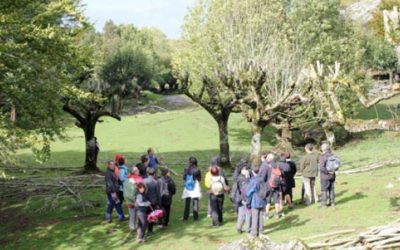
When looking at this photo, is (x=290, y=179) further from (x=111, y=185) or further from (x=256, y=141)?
(x=256, y=141)

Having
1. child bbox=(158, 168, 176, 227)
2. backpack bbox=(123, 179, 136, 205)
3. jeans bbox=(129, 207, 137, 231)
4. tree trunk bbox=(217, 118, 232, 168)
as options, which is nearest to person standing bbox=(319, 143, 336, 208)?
child bbox=(158, 168, 176, 227)

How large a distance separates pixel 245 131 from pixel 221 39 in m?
14.7

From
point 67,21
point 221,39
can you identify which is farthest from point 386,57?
point 67,21

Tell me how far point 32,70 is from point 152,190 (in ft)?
21.6

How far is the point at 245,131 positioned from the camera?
48.6m

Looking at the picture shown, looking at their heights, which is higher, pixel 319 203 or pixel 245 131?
pixel 245 131

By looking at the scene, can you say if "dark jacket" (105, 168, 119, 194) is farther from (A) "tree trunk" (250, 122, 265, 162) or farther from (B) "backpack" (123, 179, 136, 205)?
(A) "tree trunk" (250, 122, 265, 162)

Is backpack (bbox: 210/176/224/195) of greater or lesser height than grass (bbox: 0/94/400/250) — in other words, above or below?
above

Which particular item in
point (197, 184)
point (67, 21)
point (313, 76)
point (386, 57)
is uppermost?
point (386, 57)

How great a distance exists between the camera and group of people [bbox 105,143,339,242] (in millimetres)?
15697

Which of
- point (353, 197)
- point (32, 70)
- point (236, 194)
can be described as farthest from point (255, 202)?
point (32, 70)

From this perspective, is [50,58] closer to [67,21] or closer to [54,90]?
[54,90]

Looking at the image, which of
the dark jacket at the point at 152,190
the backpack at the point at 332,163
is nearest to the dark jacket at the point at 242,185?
the dark jacket at the point at 152,190

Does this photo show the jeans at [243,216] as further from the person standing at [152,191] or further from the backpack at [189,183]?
the person standing at [152,191]
